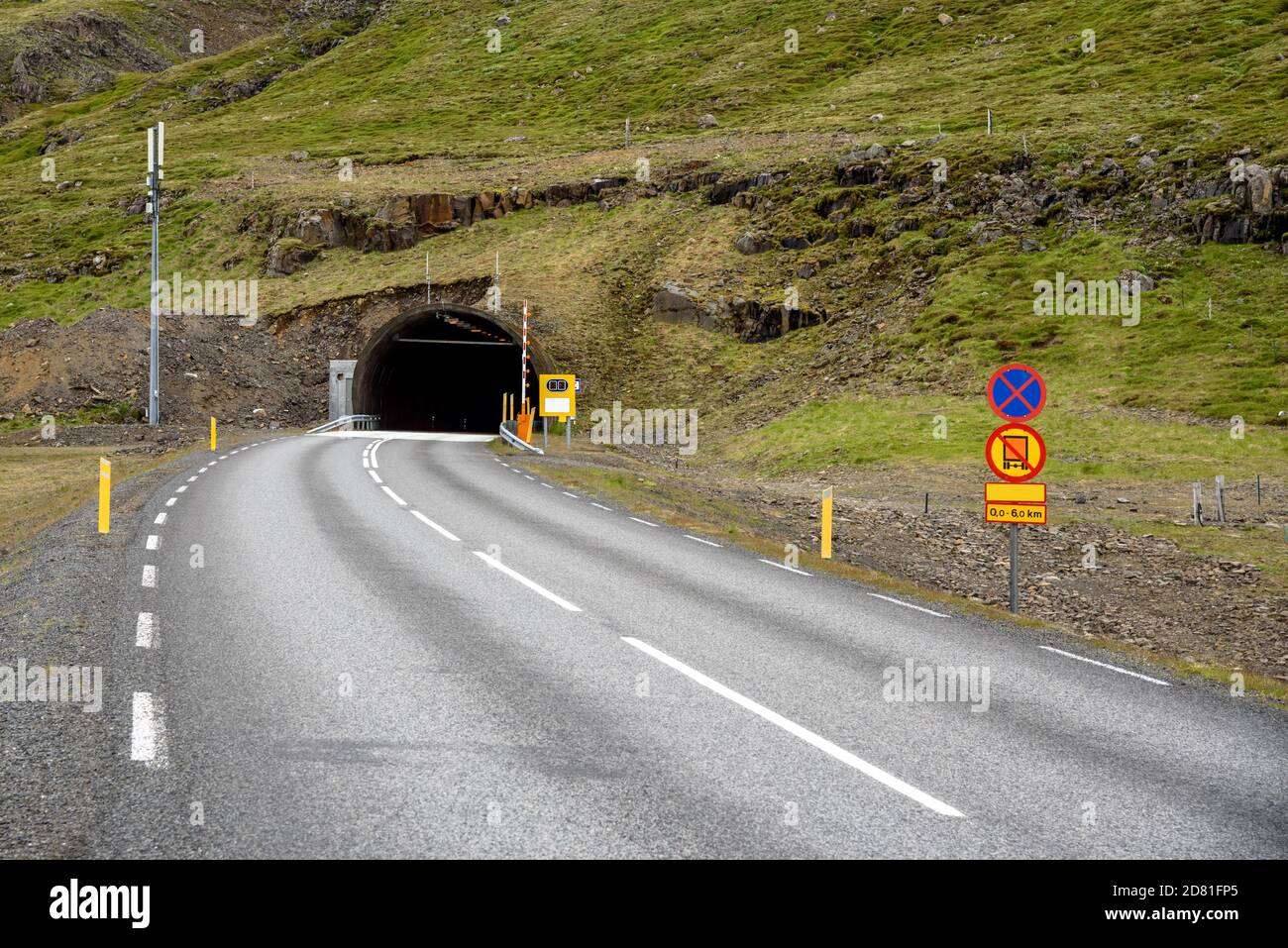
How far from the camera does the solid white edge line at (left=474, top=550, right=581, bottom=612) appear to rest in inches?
458

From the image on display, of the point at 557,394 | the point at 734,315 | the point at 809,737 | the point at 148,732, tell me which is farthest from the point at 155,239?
the point at 809,737

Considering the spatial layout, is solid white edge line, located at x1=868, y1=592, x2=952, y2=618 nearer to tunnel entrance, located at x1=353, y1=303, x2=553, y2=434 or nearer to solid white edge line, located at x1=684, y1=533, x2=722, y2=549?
solid white edge line, located at x1=684, y1=533, x2=722, y2=549

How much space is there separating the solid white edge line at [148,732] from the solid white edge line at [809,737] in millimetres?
4029

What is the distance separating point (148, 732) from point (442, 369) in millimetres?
50990

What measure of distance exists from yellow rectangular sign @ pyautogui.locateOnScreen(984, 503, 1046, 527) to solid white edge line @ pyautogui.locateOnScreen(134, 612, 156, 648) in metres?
9.77

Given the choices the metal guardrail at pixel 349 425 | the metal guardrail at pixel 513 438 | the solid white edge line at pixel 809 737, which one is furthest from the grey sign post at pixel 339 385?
the solid white edge line at pixel 809 737

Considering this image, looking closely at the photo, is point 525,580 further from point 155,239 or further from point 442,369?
point 442,369

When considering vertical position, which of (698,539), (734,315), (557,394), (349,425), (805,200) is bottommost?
(698,539)

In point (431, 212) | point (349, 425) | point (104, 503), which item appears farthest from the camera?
point (431, 212)

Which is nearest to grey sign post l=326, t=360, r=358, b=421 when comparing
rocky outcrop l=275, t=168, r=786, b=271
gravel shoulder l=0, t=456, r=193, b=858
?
rocky outcrop l=275, t=168, r=786, b=271

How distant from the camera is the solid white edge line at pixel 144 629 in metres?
9.03

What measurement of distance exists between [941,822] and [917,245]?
44443 millimetres

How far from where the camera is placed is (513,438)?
3550cm

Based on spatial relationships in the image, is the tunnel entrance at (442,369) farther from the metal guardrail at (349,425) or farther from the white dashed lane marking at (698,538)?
the white dashed lane marking at (698,538)
